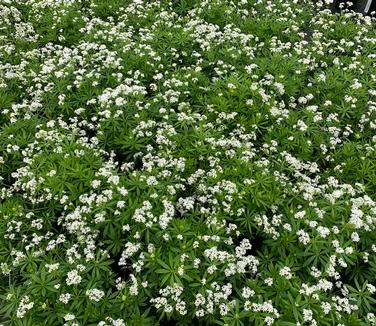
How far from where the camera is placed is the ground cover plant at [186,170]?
5480 mm

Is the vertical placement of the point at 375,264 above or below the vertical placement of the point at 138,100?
below

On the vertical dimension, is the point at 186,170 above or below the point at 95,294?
above

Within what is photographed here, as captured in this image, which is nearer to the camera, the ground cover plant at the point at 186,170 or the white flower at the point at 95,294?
the white flower at the point at 95,294

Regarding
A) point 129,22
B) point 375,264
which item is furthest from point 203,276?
point 129,22

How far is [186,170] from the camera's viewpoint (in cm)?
705

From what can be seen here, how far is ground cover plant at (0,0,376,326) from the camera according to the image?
5.48 metres

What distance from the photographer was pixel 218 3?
1104 cm

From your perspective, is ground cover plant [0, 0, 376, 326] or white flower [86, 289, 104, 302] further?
ground cover plant [0, 0, 376, 326]

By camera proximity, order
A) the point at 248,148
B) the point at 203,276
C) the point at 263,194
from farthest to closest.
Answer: the point at 248,148 → the point at 263,194 → the point at 203,276

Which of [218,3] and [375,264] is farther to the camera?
[218,3]

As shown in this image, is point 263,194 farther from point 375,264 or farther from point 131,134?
point 131,134

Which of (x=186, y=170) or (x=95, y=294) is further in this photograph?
(x=186, y=170)

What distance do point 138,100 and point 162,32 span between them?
259 cm

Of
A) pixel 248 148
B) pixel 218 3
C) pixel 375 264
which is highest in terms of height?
pixel 218 3
